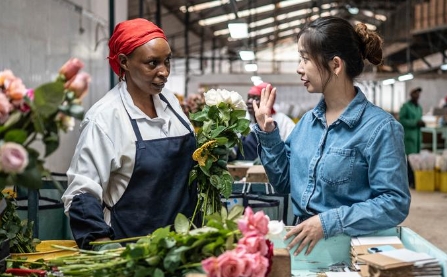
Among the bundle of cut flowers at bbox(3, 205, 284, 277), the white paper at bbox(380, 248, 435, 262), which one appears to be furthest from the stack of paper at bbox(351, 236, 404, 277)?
the bundle of cut flowers at bbox(3, 205, 284, 277)

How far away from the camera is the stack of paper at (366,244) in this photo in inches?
72.4

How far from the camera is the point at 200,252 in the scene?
1.46 m

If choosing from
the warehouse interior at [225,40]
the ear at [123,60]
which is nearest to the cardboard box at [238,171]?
the warehouse interior at [225,40]

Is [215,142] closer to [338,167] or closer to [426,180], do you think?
[338,167]

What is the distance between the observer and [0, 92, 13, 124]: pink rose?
4.11 ft

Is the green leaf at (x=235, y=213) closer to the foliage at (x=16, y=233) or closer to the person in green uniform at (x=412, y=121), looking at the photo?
the foliage at (x=16, y=233)

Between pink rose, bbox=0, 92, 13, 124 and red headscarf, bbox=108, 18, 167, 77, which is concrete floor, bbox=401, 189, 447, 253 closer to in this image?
red headscarf, bbox=108, 18, 167, 77

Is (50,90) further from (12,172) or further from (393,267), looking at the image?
(393,267)

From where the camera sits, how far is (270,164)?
2279 millimetres

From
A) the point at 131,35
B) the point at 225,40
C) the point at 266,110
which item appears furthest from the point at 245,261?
the point at 225,40

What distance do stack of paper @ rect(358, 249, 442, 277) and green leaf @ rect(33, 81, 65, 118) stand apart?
798mm

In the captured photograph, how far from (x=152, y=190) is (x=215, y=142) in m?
0.25

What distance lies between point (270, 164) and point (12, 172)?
119 cm

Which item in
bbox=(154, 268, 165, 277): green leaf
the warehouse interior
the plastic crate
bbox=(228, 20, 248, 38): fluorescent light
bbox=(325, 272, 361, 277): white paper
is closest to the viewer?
bbox=(154, 268, 165, 277): green leaf
